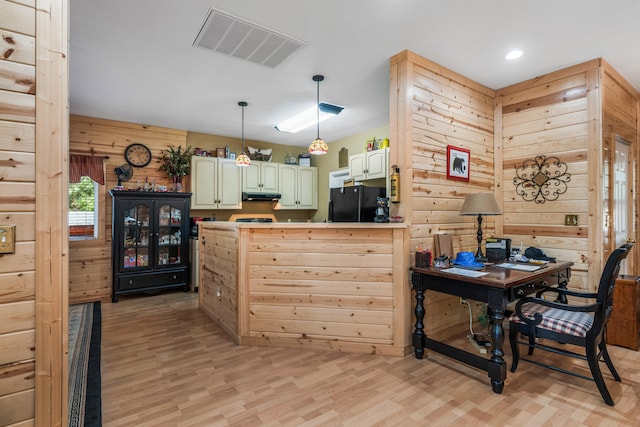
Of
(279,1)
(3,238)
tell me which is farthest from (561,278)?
(3,238)

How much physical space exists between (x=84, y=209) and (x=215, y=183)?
1.94 meters

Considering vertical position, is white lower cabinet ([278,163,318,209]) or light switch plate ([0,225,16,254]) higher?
white lower cabinet ([278,163,318,209])

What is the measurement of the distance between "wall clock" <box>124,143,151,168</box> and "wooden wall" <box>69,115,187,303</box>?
0.07 m

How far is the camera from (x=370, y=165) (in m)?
5.09

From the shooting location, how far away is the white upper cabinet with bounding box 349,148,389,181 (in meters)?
4.82

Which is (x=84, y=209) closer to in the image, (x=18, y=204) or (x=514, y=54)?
(x=18, y=204)

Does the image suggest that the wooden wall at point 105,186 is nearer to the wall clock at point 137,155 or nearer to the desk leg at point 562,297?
the wall clock at point 137,155

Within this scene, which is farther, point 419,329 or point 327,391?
point 419,329

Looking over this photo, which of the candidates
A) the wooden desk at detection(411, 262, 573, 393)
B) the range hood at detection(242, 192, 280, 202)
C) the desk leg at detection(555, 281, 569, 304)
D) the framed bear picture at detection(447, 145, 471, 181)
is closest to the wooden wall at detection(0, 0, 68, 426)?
the wooden desk at detection(411, 262, 573, 393)

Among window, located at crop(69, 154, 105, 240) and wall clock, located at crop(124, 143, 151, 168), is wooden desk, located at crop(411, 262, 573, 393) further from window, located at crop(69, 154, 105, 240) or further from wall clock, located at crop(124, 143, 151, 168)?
window, located at crop(69, 154, 105, 240)

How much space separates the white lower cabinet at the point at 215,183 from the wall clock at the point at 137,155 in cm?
68

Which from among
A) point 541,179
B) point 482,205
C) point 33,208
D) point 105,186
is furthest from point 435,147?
point 105,186

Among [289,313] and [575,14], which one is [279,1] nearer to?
[575,14]

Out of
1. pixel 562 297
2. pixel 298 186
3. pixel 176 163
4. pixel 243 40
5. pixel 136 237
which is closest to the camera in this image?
pixel 243 40
